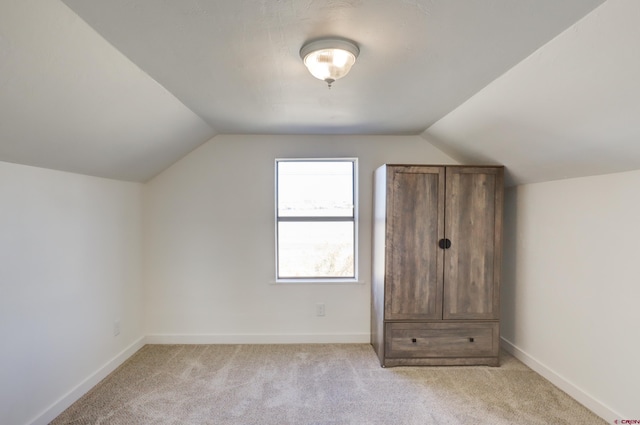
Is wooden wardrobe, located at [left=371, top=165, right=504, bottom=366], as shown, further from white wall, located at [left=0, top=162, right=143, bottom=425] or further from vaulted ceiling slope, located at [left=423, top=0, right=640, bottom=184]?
white wall, located at [left=0, top=162, right=143, bottom=425]

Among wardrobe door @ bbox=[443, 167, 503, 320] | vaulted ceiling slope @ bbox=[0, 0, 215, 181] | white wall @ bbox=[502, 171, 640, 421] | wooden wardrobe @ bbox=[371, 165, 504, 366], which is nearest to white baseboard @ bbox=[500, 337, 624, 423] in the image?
white wall @ bbox=[502, 171, 640, 421]

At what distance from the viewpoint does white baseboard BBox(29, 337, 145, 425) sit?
202 centimetres

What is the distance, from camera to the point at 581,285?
2.28m

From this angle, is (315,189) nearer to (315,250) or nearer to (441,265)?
(315,250)

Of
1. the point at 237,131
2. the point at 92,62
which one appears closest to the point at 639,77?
the point at 92,62

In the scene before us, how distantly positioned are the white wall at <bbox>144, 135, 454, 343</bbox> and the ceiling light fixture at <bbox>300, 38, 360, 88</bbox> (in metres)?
1.69

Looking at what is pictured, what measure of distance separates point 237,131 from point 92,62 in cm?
167

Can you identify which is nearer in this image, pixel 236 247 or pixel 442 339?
pixel 442 339

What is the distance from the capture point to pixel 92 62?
4.83 feet

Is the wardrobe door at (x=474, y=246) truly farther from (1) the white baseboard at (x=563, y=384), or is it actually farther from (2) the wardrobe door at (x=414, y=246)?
(1) the white baseboard at (x=563, y=384)

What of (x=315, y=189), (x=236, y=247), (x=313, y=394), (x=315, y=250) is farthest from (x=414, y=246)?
(x=236, y=247)

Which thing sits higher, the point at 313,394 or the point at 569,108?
the point at 569,108

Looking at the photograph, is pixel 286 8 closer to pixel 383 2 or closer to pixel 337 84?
pixel 383 2

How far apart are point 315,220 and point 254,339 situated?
53.4 inches
